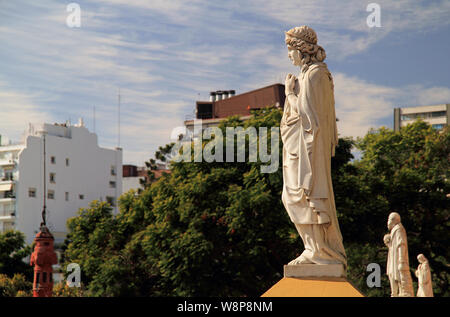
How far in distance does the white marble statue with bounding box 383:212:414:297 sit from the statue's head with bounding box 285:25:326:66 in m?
8.22

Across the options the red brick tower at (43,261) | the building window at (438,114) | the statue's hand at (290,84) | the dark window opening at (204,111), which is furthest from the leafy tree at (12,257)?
the building window at (438,114)

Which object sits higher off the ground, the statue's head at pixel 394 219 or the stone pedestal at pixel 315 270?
the statue's head at pixel 394 219

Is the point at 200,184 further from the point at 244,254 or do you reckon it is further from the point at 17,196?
the point at 17,196

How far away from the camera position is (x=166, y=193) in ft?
102

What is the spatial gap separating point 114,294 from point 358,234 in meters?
9.69

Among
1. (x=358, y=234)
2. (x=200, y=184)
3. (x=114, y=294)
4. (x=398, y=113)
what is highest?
(x=398, y=113)

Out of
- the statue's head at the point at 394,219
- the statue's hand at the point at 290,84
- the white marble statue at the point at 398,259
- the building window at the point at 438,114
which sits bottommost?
the white marble statue at the point at 398,259

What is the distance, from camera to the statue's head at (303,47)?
38.4ft

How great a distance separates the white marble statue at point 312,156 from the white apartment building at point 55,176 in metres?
59.1

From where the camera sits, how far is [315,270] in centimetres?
1105

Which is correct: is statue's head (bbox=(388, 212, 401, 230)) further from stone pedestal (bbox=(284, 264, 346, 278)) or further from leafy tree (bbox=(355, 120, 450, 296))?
leafy tree (bbox=(355, 120, 450, 296))

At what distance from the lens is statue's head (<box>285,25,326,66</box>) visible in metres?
11.7

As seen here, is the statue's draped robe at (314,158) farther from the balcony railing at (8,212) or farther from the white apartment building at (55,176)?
the balcony railing at (8,212)
